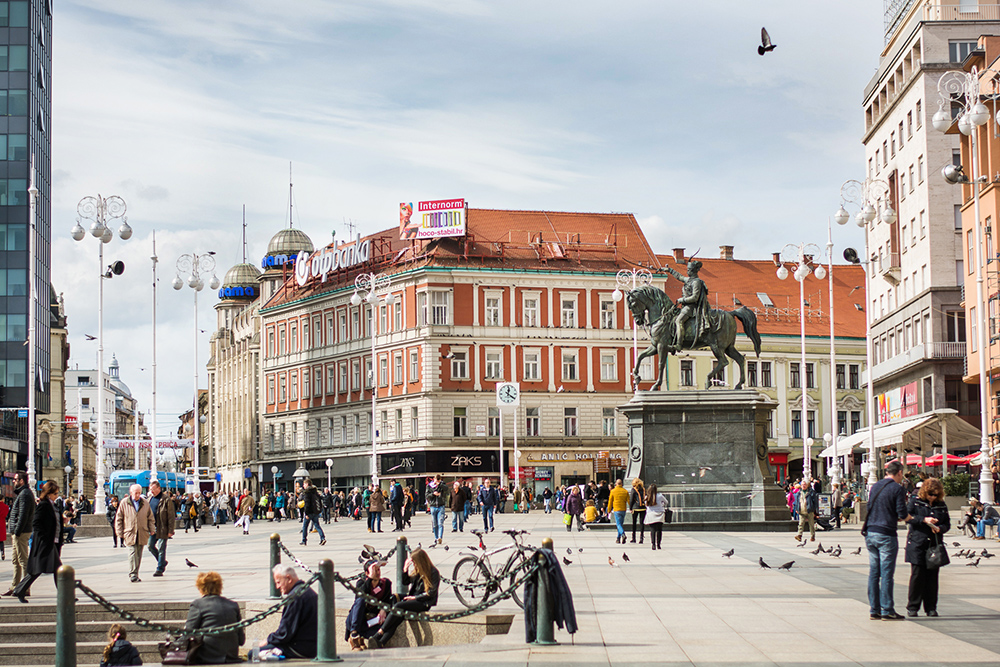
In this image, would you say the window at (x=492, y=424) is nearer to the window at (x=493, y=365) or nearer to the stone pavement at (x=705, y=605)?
the window at (x=493, y=365)

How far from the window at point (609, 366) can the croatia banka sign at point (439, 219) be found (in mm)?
11514

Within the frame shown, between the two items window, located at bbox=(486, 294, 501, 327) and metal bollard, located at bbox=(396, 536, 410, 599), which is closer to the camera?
metal bollard, located at bbox=(396, 536, 410, 599)

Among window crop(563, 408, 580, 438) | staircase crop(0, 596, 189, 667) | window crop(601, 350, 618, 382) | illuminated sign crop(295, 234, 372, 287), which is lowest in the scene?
staircase crop(0, 596, 189, 667)

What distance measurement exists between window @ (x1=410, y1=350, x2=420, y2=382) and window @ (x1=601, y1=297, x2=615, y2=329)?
11582 mm

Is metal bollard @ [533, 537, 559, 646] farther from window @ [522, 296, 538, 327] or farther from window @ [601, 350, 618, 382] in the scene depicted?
window @ [601, 350, 618, 382]

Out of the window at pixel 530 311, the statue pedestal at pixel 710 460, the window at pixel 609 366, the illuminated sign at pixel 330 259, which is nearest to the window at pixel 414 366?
the window at pixel 530 311

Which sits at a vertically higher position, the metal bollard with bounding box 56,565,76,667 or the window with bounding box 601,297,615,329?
the window with bounding box 601,297,615,329

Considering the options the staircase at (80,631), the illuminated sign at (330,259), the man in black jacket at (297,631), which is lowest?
the staircase at (80,631)

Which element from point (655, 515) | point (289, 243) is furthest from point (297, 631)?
point (289, 243)

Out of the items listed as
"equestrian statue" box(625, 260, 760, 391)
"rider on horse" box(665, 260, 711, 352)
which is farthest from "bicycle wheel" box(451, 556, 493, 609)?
"rider on horse" box(665, 260, 711, 352)

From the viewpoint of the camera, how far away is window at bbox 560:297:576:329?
8094 centimetres

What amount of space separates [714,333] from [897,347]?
34.8 m

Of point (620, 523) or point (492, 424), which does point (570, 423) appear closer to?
point (492, 424)

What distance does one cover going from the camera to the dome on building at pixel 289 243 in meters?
106
